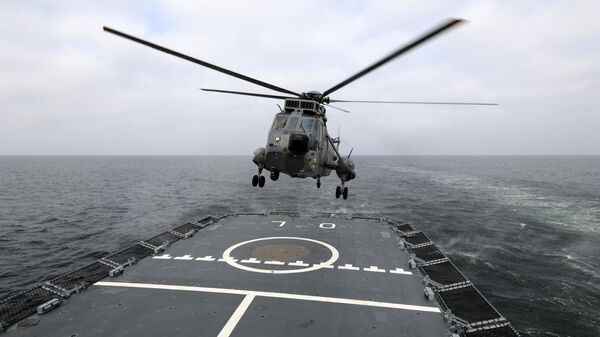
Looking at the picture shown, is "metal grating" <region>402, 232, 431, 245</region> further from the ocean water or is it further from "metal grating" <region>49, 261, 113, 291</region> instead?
"metal grating" <region>49, 261, 113, 291</region>

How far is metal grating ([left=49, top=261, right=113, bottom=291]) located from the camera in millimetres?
17481

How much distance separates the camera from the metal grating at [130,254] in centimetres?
2179

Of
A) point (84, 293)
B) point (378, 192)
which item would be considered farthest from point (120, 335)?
point (378, 192)

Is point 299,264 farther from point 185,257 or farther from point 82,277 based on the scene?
point 82,277

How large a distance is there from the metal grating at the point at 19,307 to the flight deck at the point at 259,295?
0.04 metres

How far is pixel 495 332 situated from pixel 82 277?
21.1 meters

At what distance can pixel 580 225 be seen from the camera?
43250mm

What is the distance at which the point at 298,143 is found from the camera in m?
16.4

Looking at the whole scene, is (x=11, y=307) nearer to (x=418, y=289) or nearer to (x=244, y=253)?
(x=244, y=253)

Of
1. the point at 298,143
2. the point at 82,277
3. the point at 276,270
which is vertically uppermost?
the point at 298,143

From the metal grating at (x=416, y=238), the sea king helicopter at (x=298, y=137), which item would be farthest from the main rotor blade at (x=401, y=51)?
the metal grating at (x=416, y=238)

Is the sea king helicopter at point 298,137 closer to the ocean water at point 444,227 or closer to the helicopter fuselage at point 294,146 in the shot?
the helicopter fuselage at point 294,146

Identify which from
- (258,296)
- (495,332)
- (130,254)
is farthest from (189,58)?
(130,254)

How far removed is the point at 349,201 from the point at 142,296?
49.2 meters
